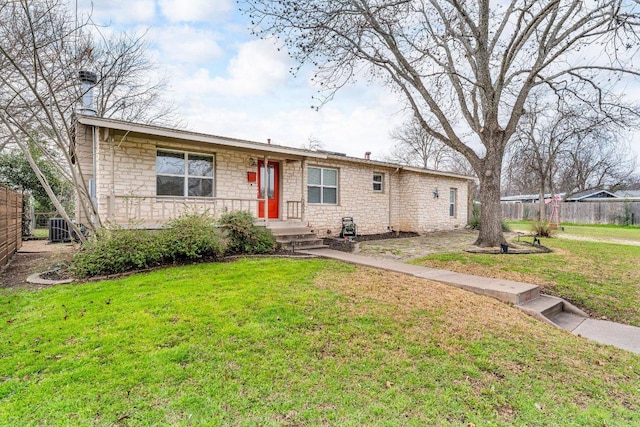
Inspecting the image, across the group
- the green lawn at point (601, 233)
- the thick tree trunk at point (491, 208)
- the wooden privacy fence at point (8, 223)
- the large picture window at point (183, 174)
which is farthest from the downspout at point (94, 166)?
the green lawn at point (601, 233)

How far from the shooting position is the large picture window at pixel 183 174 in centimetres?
880

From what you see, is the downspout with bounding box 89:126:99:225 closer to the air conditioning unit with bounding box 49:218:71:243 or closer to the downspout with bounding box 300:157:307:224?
the air conditioning unit with bounding box 49:218:71:243

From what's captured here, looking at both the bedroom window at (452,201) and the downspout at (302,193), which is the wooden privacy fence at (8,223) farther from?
the bedroom window at (452,201)

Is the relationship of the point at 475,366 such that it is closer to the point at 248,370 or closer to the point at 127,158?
the point at 248,370

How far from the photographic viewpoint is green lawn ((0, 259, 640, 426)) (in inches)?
93.6

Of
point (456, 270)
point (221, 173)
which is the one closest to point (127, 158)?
point (221, 173)

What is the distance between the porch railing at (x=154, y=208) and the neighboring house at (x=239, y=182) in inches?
1.0

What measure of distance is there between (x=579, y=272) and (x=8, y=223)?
42.7ft

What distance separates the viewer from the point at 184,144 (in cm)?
884

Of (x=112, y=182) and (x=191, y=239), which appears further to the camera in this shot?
(x=112, y=182)

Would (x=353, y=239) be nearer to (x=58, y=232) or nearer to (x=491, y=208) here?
(x=491, y=208)

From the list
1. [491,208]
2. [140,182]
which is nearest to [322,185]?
[491,208]

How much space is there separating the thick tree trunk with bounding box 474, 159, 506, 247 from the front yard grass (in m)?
1.43

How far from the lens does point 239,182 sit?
1005cm
